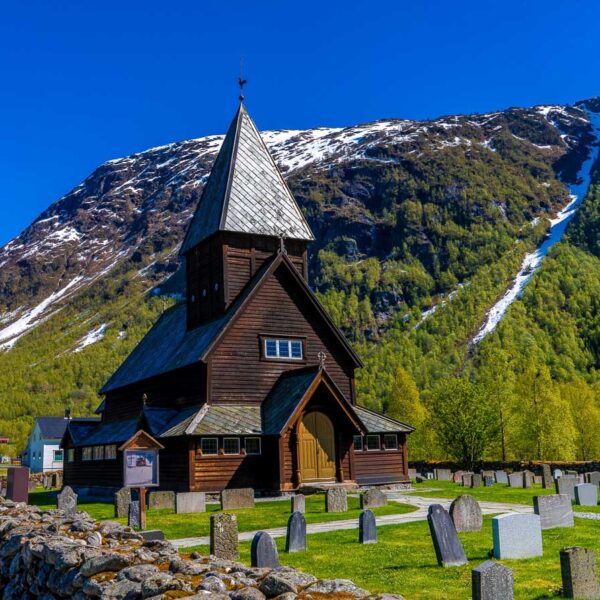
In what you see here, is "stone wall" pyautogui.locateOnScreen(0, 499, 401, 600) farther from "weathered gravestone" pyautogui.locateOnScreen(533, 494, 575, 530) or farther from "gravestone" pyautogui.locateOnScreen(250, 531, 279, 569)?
"weathered gravestone" pyautogui.locateOnScreen(533, 494, 575, 530)

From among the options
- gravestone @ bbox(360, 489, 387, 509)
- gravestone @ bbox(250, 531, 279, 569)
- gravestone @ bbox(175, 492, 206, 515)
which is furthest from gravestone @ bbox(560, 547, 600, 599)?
gravestone @ bbox(175, 492, 206, 515)

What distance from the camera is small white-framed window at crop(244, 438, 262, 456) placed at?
3022 centimetres

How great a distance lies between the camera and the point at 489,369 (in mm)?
60312

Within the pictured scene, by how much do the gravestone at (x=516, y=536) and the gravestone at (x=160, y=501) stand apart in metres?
15.0

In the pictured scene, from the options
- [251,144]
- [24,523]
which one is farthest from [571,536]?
[251,144]

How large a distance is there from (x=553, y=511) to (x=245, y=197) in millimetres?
24211

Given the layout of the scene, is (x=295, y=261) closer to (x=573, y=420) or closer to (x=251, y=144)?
(x=251, y=144)

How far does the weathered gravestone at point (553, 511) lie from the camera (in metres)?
17.0

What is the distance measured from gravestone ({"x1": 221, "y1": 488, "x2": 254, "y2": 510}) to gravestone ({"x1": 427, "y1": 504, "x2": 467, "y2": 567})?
1216 cm

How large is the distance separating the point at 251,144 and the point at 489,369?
31.1 meters

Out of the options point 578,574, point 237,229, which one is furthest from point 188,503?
point 578,574

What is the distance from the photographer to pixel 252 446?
30359mm

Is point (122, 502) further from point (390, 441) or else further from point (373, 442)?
point (390, 441)

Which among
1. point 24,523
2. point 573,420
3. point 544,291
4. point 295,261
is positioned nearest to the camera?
point 24,523
